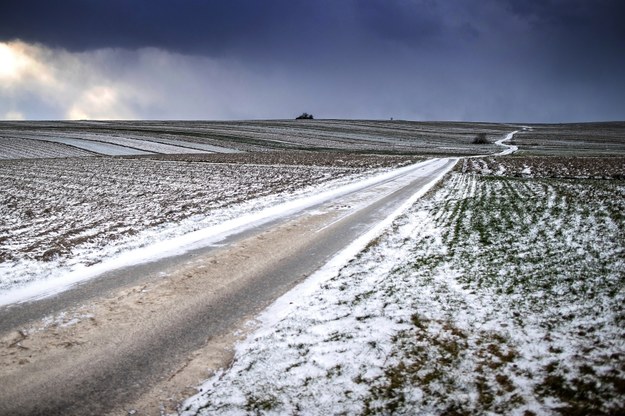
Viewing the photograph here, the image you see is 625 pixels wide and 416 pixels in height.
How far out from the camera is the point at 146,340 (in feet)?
19.2

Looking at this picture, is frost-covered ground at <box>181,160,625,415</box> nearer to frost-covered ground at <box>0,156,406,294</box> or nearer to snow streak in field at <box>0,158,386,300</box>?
frost-covered ground at <box>0,156,406,294</box>

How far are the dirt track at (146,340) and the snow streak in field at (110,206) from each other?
2698 millimetres

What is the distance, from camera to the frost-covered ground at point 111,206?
32.3 feet

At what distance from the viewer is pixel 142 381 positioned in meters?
4.89

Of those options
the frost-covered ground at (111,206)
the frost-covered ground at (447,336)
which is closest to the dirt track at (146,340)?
the frost-covered ground at (447,336)

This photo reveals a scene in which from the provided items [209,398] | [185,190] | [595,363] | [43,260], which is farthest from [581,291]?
[185,190]

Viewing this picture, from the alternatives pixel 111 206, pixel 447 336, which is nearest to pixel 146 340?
pixel 447 336

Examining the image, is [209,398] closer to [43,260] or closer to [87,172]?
[43,260]

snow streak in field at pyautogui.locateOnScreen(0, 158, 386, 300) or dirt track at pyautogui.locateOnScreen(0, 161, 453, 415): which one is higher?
snow streak in field at pyautogui.locateOnScreen(0, 158, 386, 300)

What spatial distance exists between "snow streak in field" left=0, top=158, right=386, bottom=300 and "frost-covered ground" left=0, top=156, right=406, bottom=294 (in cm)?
3

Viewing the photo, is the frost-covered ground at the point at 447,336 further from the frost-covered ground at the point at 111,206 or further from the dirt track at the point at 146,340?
the frost-covered ground at the point at 111,206

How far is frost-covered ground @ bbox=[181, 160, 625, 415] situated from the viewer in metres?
4.45

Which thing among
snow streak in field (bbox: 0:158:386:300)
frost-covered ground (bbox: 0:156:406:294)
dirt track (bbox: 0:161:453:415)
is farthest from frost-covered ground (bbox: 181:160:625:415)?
snow streak in field (bbox: 0:158:386:300)

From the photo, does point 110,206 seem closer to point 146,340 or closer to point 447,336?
point 146,340
